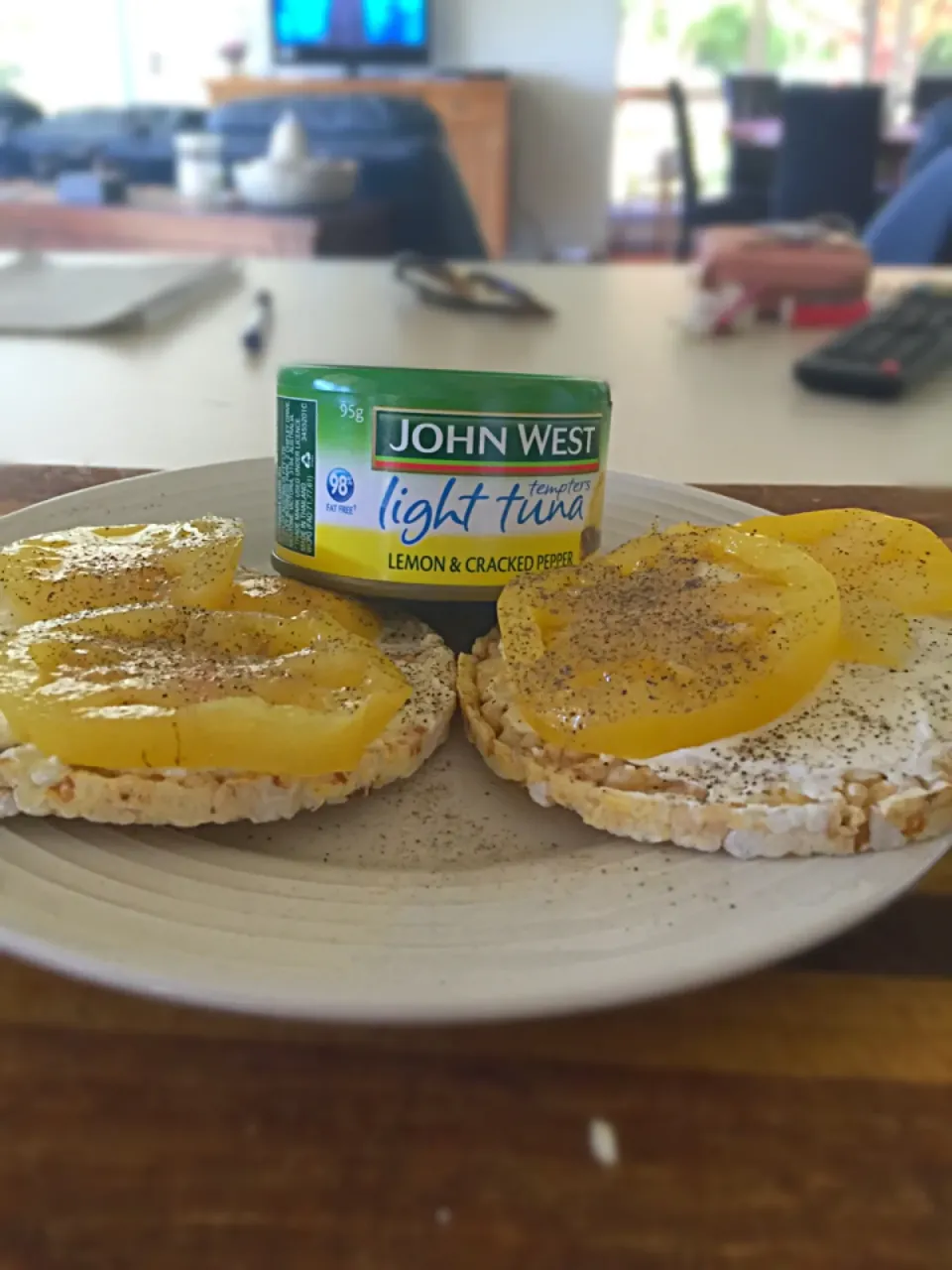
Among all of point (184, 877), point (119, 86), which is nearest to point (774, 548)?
point (184, 877)

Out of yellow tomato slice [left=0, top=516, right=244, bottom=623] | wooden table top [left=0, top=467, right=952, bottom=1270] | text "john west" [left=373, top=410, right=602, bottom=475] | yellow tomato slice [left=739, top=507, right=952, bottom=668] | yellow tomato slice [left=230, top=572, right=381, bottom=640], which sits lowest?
wooden table top [left=0, top=467, right=952, bottom=1270]

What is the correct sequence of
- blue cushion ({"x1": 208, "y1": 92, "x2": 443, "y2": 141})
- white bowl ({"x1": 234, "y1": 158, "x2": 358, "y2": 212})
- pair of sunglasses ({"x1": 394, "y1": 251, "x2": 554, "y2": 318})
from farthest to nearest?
blue cushion ({"x1": 208, "y1": 92, "x2": 443, "y2": 141})
white bowl ({"x1": 234, "y1": 158, "x2": 358, "y2": 212})
pair of sunglasses ({"x1": 394, "y1": 251, "x2": 554, "y2": 318})

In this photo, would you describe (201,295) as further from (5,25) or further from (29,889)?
(5,25)

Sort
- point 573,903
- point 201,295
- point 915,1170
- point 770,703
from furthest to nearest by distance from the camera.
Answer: point 201,295 → point 770,703 → point 573,903 → point 915,1170

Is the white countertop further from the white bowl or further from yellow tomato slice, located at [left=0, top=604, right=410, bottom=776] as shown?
the white bowl

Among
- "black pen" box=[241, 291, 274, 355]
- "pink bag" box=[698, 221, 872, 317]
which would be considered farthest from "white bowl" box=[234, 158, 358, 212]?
"pink bag" box=[698, 221, 872, 317]

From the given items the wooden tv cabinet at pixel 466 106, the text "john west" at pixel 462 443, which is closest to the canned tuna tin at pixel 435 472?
the text "john west" at pixel 462 443
